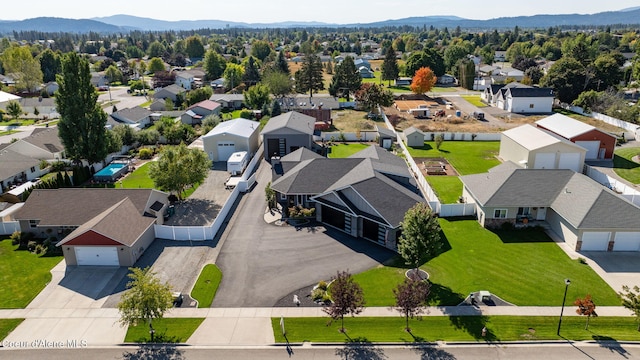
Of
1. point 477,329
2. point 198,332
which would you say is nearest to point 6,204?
point 198,332

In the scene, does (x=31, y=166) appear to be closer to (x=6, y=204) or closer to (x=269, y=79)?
(x=6, y=204)

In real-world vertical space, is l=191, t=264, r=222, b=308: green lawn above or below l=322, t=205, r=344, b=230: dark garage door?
below

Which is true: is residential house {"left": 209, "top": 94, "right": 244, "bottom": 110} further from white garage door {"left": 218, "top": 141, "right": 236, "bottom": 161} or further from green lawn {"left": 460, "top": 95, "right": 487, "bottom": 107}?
green lawn {"left": 460, "top": 95, "right": 487, "bottom": 107}

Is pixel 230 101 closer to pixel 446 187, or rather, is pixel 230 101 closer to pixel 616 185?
pixel 446 187

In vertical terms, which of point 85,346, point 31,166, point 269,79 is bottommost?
point 85,346

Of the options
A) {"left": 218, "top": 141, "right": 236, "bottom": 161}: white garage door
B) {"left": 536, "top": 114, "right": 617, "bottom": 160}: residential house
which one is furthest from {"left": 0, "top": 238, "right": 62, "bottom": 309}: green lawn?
{"left": 536, "top": 114, "right": 617, "bottom": 160}: residential house

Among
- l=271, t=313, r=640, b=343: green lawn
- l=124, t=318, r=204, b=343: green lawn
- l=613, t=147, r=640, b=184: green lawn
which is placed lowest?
l=124, t=318, r=204, b=343: green lawn
